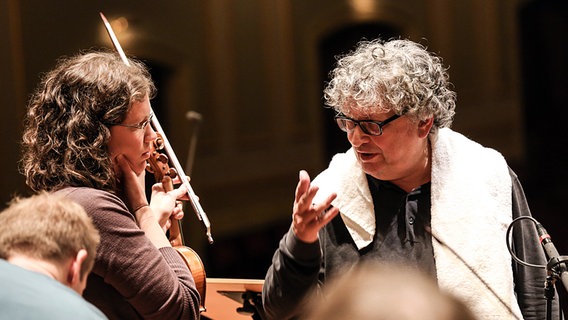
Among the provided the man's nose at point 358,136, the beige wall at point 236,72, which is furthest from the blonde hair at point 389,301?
the beige wall at point 236,72

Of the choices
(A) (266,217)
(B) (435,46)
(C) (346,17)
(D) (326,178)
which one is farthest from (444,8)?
(D) (326,178)

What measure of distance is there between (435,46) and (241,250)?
1.90 meters

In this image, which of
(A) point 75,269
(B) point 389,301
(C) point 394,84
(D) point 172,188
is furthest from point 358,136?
(B) point 389,301

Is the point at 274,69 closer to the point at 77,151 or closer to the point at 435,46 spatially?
the point at 435,46

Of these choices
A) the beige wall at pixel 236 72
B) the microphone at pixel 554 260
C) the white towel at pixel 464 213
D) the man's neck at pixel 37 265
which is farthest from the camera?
the beige wall at pixel 236 72

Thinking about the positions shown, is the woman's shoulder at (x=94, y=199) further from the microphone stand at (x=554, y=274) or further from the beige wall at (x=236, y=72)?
the beige wall at (x=236, y=72)

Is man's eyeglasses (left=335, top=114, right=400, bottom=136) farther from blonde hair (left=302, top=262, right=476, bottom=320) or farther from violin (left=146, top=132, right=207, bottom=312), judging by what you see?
blonde hair (left=302, top=262, right=476, bottom=320)

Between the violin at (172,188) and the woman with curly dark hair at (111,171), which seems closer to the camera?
the woman with curly dark hair at (111,171)

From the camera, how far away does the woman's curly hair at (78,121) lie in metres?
2.23

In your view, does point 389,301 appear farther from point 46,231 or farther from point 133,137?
point 133,137

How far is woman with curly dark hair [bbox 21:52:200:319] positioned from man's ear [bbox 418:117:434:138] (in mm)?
728

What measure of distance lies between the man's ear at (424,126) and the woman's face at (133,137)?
73 centimetres

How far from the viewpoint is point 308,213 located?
2.18 meters

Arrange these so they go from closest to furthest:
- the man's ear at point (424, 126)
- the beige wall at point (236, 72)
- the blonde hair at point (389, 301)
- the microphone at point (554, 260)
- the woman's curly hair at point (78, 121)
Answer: the blonde hair at point (389, 301)
the microphone at point (554, 260)
the woman's curly hair at point (78, 121)
the man's ear at point (424, 126)
the beige wall at point (236, 72)
